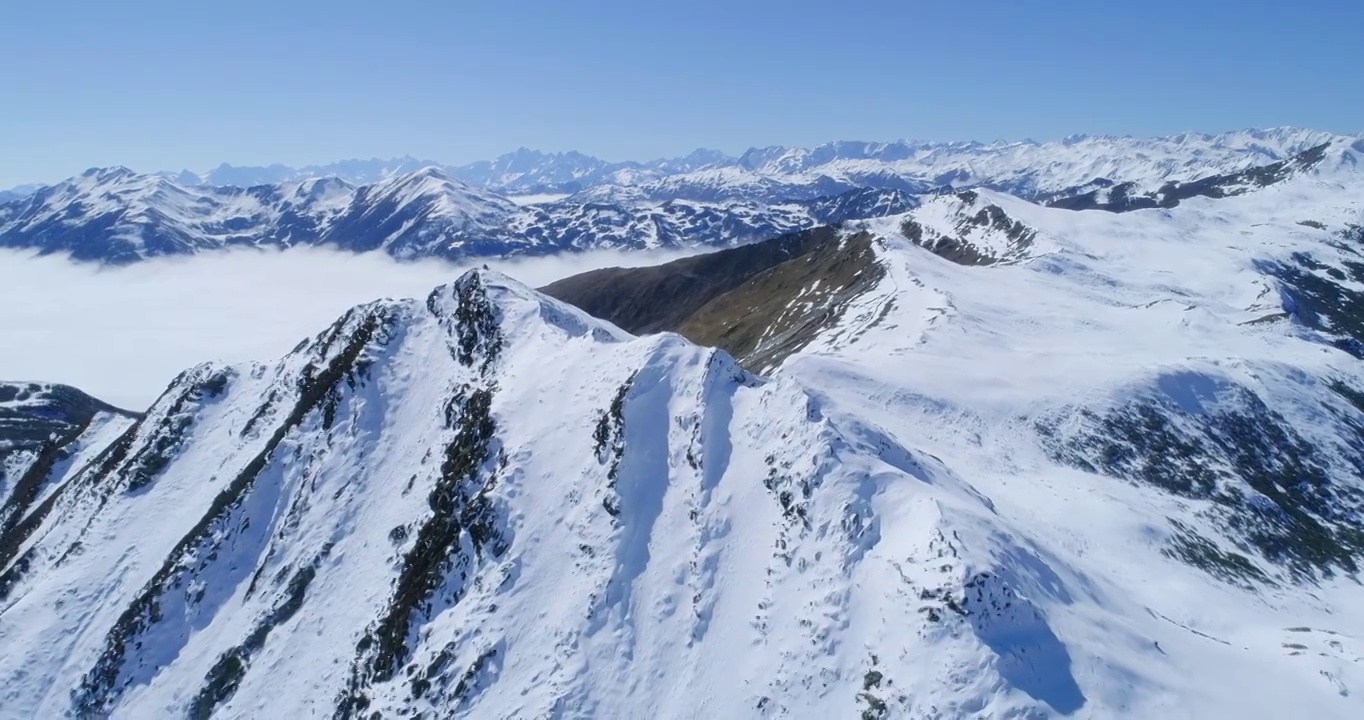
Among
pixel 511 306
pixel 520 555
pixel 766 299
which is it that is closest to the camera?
pixel 520 555

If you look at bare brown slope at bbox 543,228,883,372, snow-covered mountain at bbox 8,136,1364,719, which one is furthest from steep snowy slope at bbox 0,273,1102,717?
bare brown slope at bbox 543,228,883,372

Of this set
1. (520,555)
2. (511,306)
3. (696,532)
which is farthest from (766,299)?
(520,555)

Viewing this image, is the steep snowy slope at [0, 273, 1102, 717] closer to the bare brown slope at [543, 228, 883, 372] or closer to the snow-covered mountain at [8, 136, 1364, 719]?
the snow-covered mountain at [8, 136, 1364, 719]

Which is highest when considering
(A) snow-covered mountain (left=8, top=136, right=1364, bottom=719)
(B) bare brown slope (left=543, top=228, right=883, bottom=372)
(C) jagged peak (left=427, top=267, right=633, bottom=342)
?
(C) jagged peak (left=427, top=267, right=633, bottom=342)

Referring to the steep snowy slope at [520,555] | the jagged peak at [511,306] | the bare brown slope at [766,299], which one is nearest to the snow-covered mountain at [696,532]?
the steep snowy slope at [520,555]

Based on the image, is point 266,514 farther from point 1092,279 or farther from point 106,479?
point 1092,279

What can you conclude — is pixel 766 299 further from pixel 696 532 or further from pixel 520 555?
pixel 520 555

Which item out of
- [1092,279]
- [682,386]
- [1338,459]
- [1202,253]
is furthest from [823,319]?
[1202,253]

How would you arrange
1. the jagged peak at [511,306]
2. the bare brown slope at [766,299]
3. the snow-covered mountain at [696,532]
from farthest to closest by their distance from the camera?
the bare brown slope at [766,299]
the jagged peak at [511,306]
the snow-covered mountain at [696,532]

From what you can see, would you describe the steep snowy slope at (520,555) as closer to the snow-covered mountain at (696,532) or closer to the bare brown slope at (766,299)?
the snow-covered mountain at (696,532)
